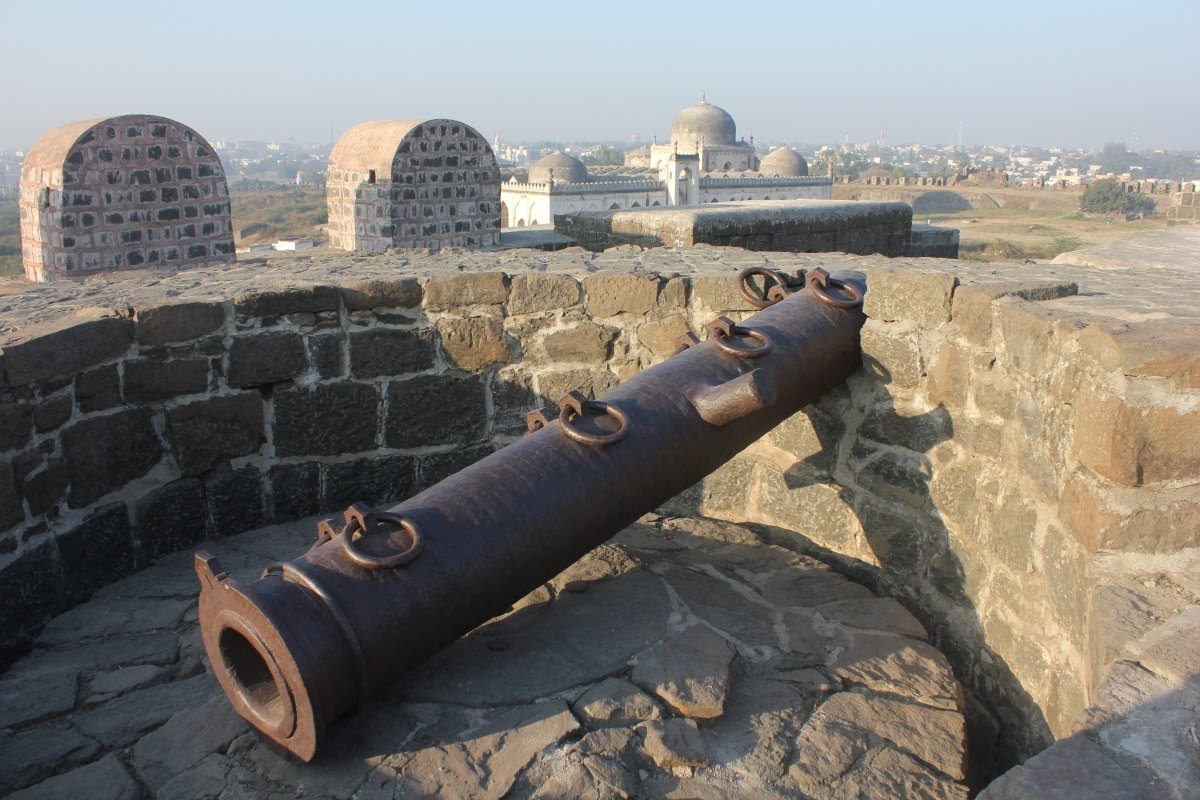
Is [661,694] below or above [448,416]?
below

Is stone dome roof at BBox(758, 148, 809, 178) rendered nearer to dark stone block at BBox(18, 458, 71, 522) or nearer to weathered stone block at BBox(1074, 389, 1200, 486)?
dark stone block at BBox(18, 458, 71, 522)

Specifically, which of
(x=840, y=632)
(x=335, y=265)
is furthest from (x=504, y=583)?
(x=335, y=265)

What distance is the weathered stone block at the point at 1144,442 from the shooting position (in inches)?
76.7

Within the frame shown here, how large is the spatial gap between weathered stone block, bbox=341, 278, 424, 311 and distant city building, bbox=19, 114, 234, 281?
15.2 ft

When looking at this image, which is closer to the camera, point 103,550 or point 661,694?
point 661,694

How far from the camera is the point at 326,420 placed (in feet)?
11.4

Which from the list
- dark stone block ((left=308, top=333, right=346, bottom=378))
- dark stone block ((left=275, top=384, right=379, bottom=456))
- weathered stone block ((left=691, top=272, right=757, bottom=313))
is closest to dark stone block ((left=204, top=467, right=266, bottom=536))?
dark stone block ((left=275, top=384, right=379, bottom=456))

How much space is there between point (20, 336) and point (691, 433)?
1928mm

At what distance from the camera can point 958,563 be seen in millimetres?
2756

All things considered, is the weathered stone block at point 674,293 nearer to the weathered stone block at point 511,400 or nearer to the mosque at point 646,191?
the weathered stone block at point 511,400

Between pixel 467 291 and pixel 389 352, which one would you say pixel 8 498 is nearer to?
pixel 389 352

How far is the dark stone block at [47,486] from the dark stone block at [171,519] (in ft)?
1.00

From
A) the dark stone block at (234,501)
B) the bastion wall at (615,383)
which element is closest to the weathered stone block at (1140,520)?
the bastion wall at (615,383)

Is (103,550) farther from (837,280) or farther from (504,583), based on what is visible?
(837,280)
